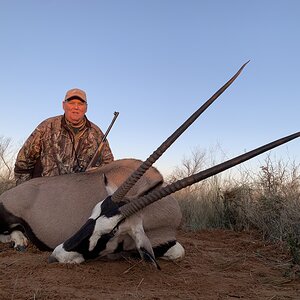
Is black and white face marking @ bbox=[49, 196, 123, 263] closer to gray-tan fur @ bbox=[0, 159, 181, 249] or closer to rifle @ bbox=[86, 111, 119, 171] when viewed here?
gray-tan fur @ bbox=[0, 159, 181, 249]

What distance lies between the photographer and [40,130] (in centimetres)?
595

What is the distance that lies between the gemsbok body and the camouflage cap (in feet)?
5.74

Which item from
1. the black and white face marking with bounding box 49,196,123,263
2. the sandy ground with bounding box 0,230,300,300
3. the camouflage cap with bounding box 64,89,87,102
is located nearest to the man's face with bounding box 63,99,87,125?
the camouflage cap with bounding box 64,89,87,102

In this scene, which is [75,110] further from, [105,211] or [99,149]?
[105,211]

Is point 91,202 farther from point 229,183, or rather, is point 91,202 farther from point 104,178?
point 229,183

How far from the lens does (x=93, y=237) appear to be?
3.23 meters

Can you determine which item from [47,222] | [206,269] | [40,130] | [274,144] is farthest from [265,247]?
[40,130]

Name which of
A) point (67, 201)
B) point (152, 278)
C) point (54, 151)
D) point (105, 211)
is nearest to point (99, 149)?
point (54, 151)

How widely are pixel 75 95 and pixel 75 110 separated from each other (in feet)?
0.87

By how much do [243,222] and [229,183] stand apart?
A: 112 centimetres

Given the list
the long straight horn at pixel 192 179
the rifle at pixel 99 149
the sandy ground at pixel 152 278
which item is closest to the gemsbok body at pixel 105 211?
the long straight horn at pixel 192 179

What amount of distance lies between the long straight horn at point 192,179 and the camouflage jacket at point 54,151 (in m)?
2.79

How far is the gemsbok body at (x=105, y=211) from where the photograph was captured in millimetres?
3100

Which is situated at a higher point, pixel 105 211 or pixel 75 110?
pixel 75 110
